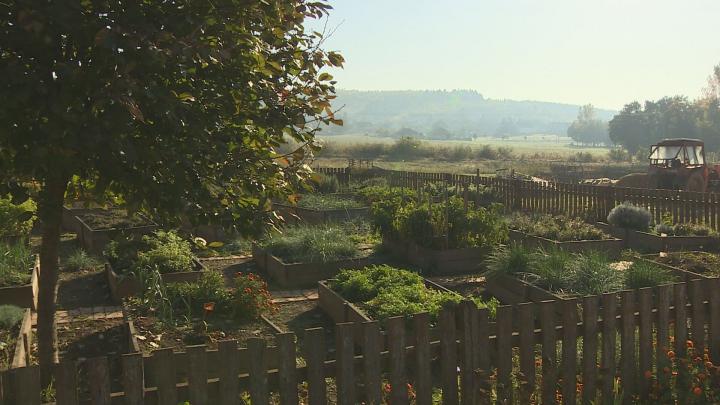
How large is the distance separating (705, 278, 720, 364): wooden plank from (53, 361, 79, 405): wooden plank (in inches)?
192

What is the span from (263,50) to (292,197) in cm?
108

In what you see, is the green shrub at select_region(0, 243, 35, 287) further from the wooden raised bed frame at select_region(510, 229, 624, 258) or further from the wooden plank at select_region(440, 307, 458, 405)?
the wooden raised bed frame at select_region(510, 229, 624, 258)

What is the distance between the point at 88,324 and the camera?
7.26 m

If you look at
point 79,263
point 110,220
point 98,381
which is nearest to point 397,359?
point 98,381

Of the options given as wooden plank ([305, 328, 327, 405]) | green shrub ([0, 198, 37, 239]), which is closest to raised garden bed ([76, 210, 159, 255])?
green shrub ([0, 198, 37, 239])

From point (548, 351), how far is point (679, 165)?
795 inches

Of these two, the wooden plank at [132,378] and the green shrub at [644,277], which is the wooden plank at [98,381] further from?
the green shrub at [644,277]

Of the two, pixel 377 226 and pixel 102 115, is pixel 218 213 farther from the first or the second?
pixel 377 226

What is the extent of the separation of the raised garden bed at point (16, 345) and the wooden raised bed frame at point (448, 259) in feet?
19.4

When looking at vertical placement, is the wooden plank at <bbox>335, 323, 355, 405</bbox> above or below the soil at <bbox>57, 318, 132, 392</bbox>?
above

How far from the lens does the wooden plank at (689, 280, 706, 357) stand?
5.31 metres

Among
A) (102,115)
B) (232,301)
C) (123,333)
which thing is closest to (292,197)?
(102,115)

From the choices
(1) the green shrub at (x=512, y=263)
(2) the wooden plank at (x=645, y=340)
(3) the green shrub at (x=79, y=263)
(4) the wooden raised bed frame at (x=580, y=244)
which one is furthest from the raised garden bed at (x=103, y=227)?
(2) the wooden plank at (x=645, y=340)

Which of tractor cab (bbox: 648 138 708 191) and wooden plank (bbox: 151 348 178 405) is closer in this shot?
wooden plank (bbox: 151 348 178 405)
